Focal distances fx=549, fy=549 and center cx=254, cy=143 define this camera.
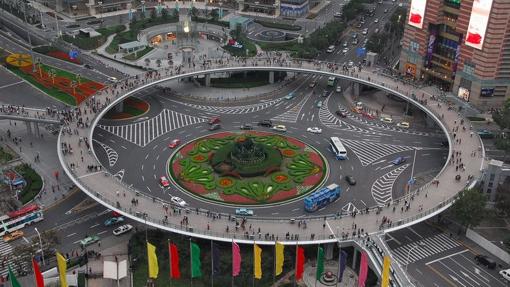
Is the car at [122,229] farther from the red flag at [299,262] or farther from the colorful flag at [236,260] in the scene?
the red flag at [299,262]

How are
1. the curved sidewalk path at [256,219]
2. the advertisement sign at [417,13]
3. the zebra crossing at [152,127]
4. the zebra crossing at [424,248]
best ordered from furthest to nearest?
1. the advertisement sign at [417,13]
2. the zebra crossing at [152,127]
3. the zebra crossing at [424,248]
4. the curved sidewalk path at [256,219]

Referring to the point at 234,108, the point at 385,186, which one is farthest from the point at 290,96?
the point at 385,186

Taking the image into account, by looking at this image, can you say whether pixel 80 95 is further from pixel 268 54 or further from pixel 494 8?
pixel 494 8

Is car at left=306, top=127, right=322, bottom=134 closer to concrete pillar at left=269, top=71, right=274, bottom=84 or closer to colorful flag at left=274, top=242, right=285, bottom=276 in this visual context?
concrete pillar at left=269, top=71, right=274, bottom=84

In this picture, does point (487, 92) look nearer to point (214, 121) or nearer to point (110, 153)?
point (214, 121)

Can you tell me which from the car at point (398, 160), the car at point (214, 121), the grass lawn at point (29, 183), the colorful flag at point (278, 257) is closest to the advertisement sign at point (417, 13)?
the car at point (398, 160)

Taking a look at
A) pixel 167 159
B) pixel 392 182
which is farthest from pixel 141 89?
pixel 392 182
